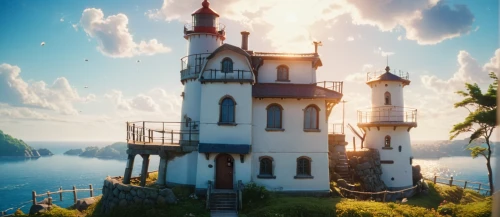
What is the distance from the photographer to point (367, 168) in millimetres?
29422

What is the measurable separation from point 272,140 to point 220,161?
3868mm

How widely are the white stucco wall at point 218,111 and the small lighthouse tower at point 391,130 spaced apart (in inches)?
616

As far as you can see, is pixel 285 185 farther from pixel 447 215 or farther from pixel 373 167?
pixel 373 167

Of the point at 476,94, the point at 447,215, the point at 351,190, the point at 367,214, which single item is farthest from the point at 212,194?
the point at 476,94

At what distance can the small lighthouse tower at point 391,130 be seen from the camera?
31.6 m

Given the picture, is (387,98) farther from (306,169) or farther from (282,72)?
(306,169)

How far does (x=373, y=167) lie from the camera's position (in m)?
30.2

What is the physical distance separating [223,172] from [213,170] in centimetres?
71

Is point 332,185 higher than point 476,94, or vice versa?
point 476,94

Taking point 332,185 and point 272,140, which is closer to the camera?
point 272,140

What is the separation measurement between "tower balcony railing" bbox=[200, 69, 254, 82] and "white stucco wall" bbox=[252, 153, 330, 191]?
206 inches

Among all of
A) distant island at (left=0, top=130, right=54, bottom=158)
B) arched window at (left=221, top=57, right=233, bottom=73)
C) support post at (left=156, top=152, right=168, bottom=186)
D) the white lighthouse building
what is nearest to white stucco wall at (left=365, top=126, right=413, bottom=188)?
the white lighthouse building

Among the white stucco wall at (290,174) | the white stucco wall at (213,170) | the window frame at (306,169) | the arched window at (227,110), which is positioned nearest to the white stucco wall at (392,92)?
the white stucco wall at (290,174)

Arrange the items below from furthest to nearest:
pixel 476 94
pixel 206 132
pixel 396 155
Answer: pixel 396 155 → pixel 476 94 → pixel 206 132
